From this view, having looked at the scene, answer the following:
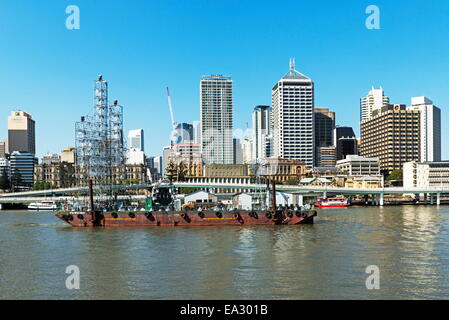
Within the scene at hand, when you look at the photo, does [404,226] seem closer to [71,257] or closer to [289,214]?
[289,214]

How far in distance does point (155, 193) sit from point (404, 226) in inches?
1509

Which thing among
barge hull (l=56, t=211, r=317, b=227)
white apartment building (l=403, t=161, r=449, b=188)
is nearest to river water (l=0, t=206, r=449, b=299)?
barge hull (l=56, t=211, r=317, b=227)

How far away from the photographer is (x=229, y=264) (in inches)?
1523

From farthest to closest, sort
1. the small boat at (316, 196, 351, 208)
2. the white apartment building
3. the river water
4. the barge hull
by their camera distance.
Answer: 1. the white apartment building
2. the small boat at (316, 196, 351, 208)
3. the barge hull
4. the river water

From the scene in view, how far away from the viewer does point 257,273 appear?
35062mm

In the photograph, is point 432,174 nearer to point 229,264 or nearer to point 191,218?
point 191,218

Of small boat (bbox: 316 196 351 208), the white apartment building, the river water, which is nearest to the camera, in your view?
the river water

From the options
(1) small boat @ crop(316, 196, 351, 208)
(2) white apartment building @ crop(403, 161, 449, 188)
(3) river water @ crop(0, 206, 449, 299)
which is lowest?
(1) small boat @ crop(316, 196, 351, 208)

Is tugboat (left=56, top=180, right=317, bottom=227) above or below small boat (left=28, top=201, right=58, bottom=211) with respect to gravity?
above

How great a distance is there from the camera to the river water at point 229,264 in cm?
3025

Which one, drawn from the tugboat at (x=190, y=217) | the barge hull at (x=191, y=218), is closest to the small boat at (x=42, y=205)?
the tugboat at (x=190, y=217)

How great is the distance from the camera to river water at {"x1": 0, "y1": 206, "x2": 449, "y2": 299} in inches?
1191

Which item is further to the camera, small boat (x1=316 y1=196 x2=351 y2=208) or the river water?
small boat (x1=316 y1=196 x2=351 y2=208)

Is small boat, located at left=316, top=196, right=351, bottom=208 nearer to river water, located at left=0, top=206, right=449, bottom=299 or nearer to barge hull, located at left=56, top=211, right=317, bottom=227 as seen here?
barge hull, located at left=56, top=211, right=317, bottom=227
